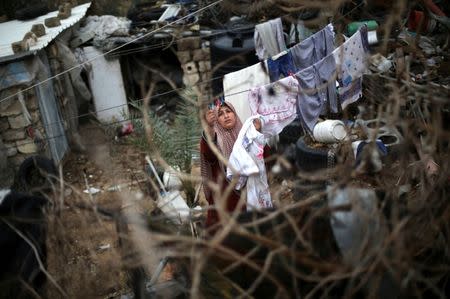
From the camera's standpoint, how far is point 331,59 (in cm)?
613

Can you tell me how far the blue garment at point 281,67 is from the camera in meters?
5.98

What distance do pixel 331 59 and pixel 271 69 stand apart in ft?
2.70

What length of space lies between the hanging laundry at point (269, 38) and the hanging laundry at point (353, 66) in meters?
2.30

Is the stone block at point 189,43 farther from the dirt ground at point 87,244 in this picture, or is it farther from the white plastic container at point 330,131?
A: the white plastic container at point 330,131

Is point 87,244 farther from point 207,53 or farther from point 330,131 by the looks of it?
point 207,53

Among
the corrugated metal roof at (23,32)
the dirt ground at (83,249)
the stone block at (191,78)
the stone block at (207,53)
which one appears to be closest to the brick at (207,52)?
the stone block at (207,53)

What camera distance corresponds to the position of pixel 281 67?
242 inches

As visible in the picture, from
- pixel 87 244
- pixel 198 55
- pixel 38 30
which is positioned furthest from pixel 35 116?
pixel 198 55

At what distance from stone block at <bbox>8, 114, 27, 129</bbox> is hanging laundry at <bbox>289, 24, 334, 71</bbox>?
4262mm

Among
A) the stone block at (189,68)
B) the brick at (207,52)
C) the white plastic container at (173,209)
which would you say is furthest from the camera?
the stone block at (189,68)

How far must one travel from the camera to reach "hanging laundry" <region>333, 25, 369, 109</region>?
6437 mm

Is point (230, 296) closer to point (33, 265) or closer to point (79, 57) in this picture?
point (33, 265)

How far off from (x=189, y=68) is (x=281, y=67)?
207 inches

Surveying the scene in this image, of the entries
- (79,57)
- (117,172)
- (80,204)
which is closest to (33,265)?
(80,204)
